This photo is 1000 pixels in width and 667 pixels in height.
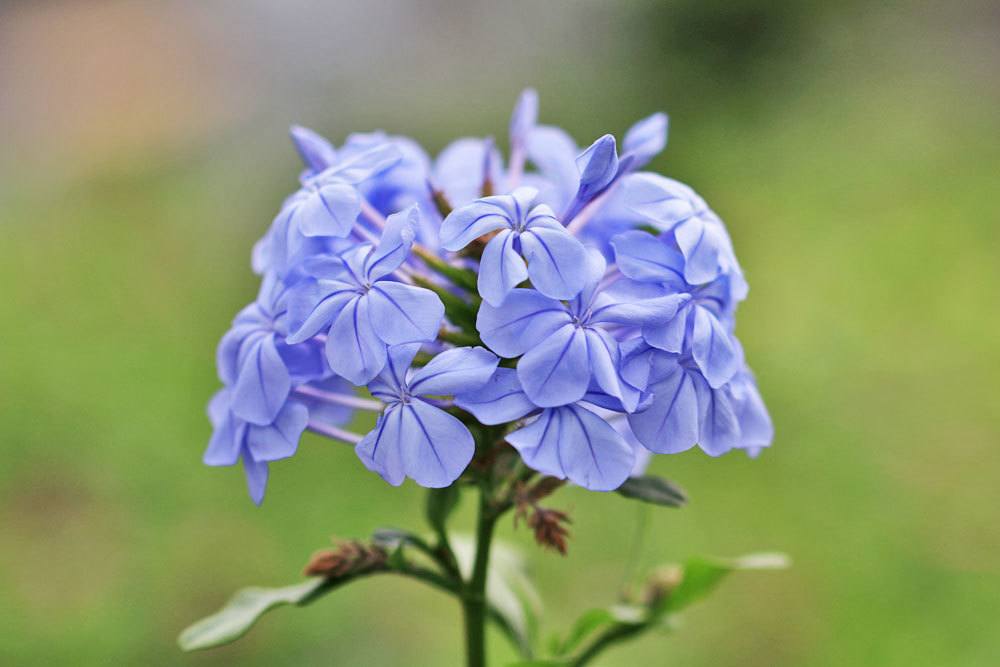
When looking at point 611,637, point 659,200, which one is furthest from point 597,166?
point 611,637

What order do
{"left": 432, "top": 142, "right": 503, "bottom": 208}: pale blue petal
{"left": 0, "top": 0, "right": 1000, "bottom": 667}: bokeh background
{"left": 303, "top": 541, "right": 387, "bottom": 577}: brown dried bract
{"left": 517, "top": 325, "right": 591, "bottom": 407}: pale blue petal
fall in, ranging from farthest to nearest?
{"left": 0, "top": 0, "right": 1000, "bottom": 667}: bokeh background
{"left": 432, "top": 142, "right": 503, "bottom": 208}: pale blue petal
{"left": 303, "top": 541, "right": 387, "bottom": 577}: brown dried bract
{"left": 517, "top": 325, "right": 591, "bottom": 407}: pale blue petal

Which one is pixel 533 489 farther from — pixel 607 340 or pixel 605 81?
pixel 605 81

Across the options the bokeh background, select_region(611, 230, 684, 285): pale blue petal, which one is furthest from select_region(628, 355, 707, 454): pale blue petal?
the bokeh background

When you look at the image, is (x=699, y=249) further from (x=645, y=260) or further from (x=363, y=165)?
(x=363, y=165)

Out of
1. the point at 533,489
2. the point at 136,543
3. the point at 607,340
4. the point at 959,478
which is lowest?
the point at 959,478

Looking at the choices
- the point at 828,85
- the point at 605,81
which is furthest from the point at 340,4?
the point at 828,85

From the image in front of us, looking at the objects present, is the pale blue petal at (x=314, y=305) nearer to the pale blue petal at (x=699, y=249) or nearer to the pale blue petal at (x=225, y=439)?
the pale blue petal at (x=225, y=439)

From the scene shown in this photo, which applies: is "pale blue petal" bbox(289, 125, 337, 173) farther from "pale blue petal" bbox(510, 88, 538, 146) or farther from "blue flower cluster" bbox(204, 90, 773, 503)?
"pale blue petal" bbox(510, 88, 538, 146)
